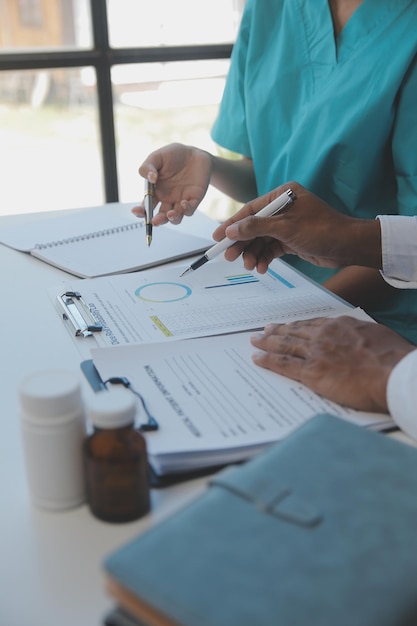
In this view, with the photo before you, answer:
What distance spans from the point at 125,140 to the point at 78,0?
0.47 m

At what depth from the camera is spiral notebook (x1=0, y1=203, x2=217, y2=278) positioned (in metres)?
1.23

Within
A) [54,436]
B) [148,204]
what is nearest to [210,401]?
[54,436]

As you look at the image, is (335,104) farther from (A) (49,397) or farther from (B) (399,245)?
(A) (49,397)

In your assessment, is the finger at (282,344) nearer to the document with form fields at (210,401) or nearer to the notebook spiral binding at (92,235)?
the document with form fields at (210,401)

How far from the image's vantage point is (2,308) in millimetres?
1075

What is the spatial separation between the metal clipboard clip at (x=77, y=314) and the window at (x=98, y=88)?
56.7 inches

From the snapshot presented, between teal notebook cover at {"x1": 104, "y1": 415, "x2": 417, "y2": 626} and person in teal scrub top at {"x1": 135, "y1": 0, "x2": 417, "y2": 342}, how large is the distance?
2.57 feet

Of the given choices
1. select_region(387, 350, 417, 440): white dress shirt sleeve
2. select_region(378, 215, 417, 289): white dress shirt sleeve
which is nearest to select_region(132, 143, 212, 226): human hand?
select_region(378, 215, 417, 289): white dress shirt sleeve

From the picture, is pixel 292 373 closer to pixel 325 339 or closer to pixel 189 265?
pixel 325 339

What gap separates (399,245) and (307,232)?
0.50 feet

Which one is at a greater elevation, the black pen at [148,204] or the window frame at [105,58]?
the window frame at [105,58]

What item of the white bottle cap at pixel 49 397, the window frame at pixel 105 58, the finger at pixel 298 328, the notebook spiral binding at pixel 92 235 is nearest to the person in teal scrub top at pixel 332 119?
the notebook spiral binding at pixel 92 235

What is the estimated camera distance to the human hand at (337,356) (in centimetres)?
76

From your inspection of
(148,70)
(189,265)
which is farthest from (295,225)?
(148,70)
